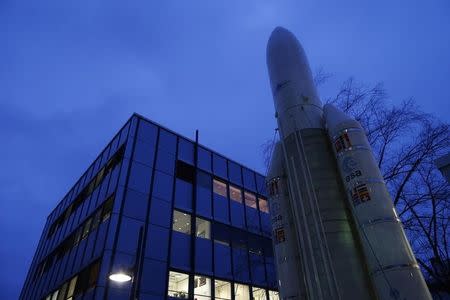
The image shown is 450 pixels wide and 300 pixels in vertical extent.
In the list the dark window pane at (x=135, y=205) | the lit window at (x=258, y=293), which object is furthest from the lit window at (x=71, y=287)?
the lit window at (x=258, y=293)

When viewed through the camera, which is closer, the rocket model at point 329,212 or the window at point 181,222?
the rocket model at point 329,212

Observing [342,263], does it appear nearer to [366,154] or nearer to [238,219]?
[366,154]

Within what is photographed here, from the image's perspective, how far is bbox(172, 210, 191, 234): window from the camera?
63.5ft

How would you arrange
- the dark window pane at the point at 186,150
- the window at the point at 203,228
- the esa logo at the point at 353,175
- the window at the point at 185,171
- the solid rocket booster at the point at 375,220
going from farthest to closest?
the dark window pane at the point at 186,150 < the window at the point at 185,171 < the window at the point at 203,228 < the esa logo at the point at 353,175 < the solid rocket booster at the point at 375,220

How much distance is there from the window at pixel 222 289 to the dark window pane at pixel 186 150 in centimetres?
818

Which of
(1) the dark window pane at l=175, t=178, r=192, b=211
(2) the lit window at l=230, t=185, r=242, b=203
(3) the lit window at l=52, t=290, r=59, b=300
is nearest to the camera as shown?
(1) the dark window pane at l=175, t=178, r=192, b=211

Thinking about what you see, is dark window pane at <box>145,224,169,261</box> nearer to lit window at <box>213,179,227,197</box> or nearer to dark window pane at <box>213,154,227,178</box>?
lit window at <box>213,179,227,197</box>

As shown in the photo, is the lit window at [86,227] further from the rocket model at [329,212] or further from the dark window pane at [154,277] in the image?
the rocket model at [329,212]

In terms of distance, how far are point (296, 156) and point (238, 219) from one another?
48.3ft

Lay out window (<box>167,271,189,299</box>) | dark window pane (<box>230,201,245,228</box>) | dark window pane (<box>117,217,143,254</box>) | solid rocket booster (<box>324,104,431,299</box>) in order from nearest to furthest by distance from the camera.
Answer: solid rocket booster (<box>324,104,431,299</box>) → dark window pane (<box>117,217,143,254</box>) → window (<box>167,271,189,299</box>) → dark window pane (<box>230,201,245,228</box>)

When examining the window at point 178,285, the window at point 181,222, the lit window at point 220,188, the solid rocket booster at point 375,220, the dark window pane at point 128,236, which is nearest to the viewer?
the solid rocket booster at point 375,220

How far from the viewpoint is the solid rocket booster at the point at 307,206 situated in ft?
24.0

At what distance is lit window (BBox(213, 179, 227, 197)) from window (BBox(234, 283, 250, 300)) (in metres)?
6.26

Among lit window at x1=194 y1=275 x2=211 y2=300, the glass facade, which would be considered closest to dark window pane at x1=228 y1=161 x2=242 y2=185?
the glass facade
